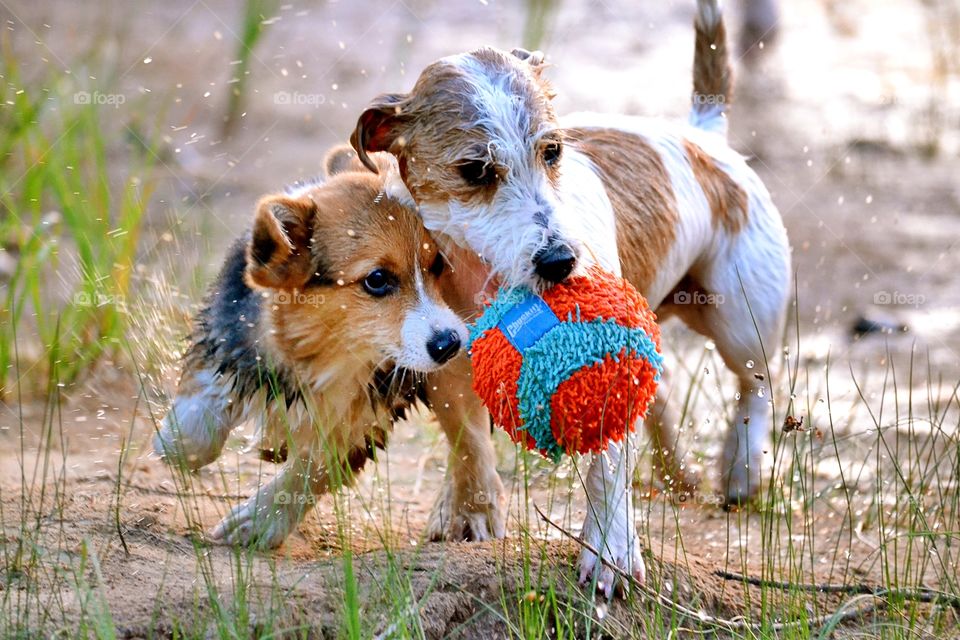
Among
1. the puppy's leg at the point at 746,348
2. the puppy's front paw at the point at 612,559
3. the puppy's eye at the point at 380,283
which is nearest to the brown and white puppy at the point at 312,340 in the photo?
the puppy's eye at the point at 380,283

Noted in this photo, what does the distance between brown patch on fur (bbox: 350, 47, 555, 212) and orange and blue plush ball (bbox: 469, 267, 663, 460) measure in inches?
16.0

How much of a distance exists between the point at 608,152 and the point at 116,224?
105 inches

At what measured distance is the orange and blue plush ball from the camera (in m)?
3.33

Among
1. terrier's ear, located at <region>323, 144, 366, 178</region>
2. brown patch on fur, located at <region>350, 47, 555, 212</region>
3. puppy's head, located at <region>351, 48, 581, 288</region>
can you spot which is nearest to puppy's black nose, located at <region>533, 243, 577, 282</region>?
puppy's head, located at <region>351, 48, 581, 288</region>

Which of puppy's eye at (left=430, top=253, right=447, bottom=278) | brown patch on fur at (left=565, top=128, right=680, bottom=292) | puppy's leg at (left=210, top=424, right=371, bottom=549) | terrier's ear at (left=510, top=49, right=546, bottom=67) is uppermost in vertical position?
terrier's ear at (left=510, top=49, right=546, bottom=67)

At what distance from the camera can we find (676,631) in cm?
343

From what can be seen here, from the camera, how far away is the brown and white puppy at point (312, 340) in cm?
374

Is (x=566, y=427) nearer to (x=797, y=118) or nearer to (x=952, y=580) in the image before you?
(x=952, y=580)

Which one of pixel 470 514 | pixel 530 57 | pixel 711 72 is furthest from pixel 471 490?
pixel 711 72

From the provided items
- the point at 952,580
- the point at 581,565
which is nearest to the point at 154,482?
the point at 581,565

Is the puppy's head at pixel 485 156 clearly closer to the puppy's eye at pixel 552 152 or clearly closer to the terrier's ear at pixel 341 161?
the puppy's eye at pixel 552 152

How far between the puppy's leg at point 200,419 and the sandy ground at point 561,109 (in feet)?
0.56

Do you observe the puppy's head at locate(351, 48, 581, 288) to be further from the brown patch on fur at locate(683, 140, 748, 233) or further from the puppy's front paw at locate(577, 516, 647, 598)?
the brown patch on fur at locate(683, 140, 748, 233)

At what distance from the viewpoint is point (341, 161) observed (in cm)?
442
